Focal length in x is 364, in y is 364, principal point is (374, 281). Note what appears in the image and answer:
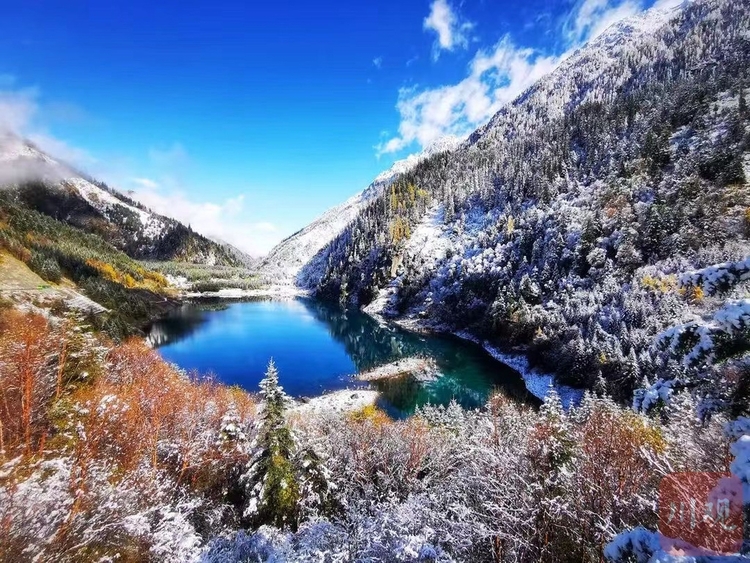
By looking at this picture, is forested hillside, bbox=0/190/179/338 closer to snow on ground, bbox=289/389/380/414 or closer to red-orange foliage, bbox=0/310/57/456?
snow on ground, bbox=289/389/380/414

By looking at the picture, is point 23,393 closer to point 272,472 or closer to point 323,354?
point 272,472

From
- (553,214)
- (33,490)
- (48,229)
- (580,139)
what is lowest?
(33,490)

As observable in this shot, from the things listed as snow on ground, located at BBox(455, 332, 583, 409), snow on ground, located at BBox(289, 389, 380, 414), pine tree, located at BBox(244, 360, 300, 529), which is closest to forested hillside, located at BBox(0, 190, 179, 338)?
snow on ground, located at BBox(289, 389, 380, 414)

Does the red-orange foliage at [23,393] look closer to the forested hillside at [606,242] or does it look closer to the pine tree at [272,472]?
the pine tree at [272,472]

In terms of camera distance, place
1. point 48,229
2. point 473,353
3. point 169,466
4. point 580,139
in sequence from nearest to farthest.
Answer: point 169,466
point 473,353
point 48,229
point 580,139

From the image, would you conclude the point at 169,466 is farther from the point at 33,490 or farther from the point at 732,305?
the point at 732,305

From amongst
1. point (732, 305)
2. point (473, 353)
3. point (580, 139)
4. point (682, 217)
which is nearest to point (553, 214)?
point (682, 217)
